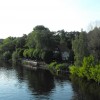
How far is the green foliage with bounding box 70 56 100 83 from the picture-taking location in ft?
195

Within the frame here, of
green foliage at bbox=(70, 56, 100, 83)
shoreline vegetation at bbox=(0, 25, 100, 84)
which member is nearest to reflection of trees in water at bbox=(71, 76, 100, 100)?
green foliage at bbox=(70, 56, 100, 83)

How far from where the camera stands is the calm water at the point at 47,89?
50281 millimetres

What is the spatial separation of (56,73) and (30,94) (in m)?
26.1

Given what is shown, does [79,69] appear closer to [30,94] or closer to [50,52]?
[30,94]

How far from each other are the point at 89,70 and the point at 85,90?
318 inches

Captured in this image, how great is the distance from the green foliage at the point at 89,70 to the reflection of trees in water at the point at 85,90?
1.30 m

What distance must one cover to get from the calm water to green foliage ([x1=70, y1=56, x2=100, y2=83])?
1.76 metres

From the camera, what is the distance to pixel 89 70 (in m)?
62.4

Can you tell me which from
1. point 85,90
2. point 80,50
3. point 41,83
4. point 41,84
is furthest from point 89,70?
point 41,83

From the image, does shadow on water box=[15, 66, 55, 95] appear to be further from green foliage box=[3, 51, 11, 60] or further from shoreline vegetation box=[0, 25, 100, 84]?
green foliage box=[3, 51, 11, 60]

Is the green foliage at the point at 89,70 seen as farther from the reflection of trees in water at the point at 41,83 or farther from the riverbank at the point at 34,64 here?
the riverbank at the point at 34,64

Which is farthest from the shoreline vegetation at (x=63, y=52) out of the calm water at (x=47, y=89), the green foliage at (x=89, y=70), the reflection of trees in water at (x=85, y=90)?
the calm water at (x=47, y=89)

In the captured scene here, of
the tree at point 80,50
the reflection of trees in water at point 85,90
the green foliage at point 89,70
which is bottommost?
the reflection of trees in water at point 85,90

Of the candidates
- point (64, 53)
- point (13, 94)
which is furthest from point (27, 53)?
point (13, 94)
